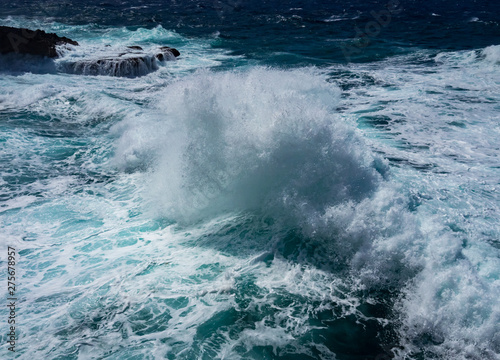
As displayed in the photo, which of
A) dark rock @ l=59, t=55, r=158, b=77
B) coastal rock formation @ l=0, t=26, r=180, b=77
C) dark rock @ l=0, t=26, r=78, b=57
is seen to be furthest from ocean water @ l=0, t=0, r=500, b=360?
dark rock @ l=0, t=26, r=78, b=57

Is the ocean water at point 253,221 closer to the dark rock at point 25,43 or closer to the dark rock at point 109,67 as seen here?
the dark rock at point 109,67

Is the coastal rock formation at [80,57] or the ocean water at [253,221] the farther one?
the coastal rock formation at [80,57]

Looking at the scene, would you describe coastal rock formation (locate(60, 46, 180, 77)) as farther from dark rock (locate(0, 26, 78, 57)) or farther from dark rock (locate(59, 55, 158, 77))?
dark rock (locate(0, 26, 78, 57))

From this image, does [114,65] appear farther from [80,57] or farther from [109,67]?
[80,57]

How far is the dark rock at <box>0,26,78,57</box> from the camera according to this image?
1623cm

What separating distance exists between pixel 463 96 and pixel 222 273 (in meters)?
10.2

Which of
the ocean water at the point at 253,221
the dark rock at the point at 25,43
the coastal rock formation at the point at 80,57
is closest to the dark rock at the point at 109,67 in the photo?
the coastal rock formation at the point at 80,57

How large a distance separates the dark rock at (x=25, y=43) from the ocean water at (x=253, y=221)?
3688mm

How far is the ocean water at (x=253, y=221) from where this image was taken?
15.9 ft

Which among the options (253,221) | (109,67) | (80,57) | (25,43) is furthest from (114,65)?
(253,221)

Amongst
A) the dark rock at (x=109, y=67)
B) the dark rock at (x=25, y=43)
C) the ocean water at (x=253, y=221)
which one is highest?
the dark rock at (x=25, y=43)

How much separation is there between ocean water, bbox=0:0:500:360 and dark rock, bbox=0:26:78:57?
369cm

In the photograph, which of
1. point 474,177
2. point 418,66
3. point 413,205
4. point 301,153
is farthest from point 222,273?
point 418,66

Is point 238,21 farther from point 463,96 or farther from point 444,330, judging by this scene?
point 444,330
